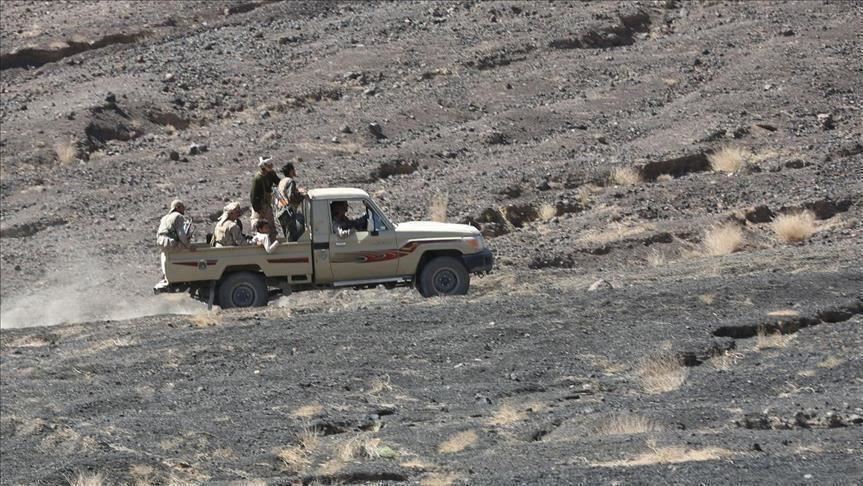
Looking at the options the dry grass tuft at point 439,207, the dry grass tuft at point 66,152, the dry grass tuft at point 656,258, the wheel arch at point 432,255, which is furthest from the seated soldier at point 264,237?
the dry grass tuft at point 66,152

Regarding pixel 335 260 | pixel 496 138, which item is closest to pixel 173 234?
pixel 335 260

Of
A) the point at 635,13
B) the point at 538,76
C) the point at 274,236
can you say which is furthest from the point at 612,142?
the point at 274,236

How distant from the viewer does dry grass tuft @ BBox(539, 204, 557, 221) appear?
26.7 m

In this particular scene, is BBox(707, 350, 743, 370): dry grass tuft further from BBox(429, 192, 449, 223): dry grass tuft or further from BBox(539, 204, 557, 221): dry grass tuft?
BBox(429, 192, 449, 223): dry grass tuft

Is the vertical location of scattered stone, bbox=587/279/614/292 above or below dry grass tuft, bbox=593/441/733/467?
above

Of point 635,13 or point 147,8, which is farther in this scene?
point 147,8

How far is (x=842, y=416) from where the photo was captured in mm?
12414

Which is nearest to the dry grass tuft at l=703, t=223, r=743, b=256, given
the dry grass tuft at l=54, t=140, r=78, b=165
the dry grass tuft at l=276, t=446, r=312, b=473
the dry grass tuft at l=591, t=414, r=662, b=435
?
the dry grass tuft at l=591, t=414, r=662, b=435

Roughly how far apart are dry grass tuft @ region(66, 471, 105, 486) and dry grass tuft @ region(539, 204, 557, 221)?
1354 centimetres

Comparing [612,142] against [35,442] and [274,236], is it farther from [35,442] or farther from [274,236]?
[35,442]

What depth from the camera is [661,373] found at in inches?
595

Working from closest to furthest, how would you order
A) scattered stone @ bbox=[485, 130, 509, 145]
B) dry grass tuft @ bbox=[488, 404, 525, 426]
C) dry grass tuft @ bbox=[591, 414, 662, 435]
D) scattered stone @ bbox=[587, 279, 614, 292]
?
dry grass tuft @ bbox=[591, 414, 662, 435]
dry grass tuft @ bbox=[488, 404, 525, 426]
scattered stone @ bbox=[587, 279, 614, 292]
scattered stone @ bbox=[485, 130, 509, 145]

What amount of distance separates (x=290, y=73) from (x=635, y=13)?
8684mm

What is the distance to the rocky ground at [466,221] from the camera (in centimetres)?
1394
